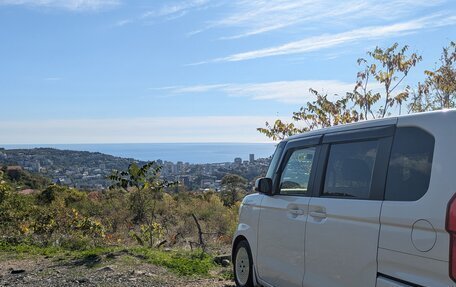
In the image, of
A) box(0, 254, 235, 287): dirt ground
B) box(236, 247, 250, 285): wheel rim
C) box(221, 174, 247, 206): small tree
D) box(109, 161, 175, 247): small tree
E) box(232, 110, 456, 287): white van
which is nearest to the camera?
box(232, 110, 456, 287): white van

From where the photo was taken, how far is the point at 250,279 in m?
6.53

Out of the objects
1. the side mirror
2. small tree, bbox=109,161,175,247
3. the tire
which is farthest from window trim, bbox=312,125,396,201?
small tree, bbox=109,161,175,247

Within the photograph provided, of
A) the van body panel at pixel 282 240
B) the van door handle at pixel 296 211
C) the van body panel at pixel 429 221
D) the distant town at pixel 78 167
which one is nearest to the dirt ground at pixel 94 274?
the van body panel at pixel 282 240

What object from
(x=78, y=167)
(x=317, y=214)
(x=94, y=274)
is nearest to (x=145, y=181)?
(x=94, y=274)

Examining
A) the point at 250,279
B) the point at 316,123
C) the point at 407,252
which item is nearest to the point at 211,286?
the point at 250,279

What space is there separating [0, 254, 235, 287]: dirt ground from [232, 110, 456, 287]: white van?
2.36 metres

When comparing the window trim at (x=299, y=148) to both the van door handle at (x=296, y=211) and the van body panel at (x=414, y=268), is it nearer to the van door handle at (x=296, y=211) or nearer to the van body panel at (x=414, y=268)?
the van door handle at (x=296, y=211)

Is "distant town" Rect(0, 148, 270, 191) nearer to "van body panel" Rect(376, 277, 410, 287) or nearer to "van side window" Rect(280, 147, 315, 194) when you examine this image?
"van side window" Rect(280, 147, 315, 194)

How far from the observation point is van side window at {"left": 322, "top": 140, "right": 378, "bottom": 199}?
14.0 feet

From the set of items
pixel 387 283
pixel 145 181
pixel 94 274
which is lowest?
pixel 94 274

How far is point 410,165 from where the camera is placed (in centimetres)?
378

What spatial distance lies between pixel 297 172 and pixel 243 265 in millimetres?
1895

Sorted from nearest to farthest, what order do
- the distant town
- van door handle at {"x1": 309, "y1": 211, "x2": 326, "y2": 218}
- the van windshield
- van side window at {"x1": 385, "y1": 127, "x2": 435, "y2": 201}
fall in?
van side window at {"x1": 385, "y1": 127, "x2": 435, "y2": 201} < van door handle at {"x1": 309, "y1": 211, "x2": 326, "y2": 218} < the van windshield < the distant town

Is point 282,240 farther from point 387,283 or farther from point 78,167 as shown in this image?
point 78,167
